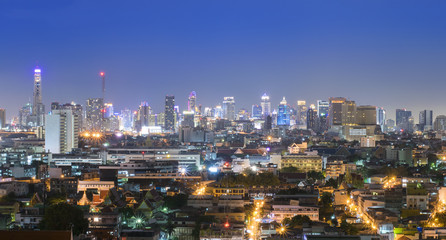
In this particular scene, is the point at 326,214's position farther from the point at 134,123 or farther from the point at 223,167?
the point at 134,123

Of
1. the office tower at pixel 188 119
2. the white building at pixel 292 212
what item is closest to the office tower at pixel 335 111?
the office tower at pixel 188 119

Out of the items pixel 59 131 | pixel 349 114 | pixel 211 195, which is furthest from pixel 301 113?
pixel 211 195

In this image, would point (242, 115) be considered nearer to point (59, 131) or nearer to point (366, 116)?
point (366, 116)

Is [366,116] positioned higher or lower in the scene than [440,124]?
higher

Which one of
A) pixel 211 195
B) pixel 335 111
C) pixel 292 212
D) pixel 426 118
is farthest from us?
pixel 426 118

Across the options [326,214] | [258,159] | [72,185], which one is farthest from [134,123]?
[326,214]

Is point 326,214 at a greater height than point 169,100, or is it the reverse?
point 169,100

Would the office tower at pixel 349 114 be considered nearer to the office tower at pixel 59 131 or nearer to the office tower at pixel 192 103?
the office tower at pixel 192 103
